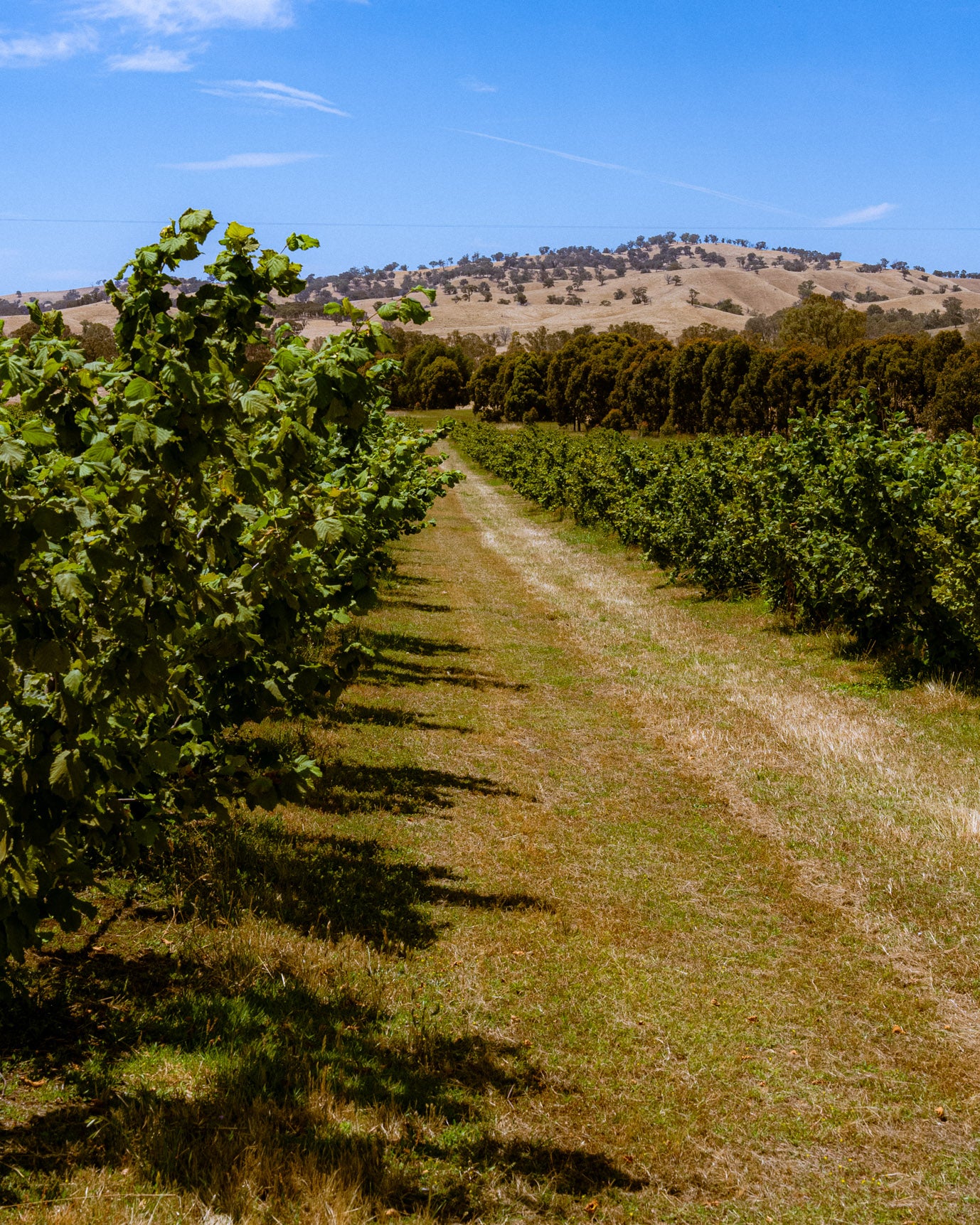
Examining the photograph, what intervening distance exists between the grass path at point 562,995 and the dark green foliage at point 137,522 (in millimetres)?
931

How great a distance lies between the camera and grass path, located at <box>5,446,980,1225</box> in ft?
11.4

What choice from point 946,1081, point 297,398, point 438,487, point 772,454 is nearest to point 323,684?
point 297,398

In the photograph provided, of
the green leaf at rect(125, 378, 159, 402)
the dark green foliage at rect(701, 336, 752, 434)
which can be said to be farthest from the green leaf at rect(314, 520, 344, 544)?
the dark green foliage at rect(701, 336, 752, 434)

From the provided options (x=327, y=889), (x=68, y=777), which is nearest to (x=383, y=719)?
(x=327, y=889)

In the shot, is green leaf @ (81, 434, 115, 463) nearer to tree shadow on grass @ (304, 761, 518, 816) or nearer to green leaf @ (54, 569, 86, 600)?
green leaf @ (54, 569, 86, 600)

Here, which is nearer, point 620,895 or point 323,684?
point 323,684

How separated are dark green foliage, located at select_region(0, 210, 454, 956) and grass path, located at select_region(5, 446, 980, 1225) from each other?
3.05ft

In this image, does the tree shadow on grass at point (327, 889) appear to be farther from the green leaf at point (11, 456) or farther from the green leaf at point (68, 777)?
the green leaf at point (11, 456)

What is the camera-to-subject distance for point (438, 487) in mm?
13750

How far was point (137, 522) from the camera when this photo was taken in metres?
2.98

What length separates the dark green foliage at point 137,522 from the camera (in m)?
2.86

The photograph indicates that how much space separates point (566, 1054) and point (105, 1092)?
1.86m

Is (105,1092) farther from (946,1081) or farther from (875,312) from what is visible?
(875,312)

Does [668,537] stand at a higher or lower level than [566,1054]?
higher
